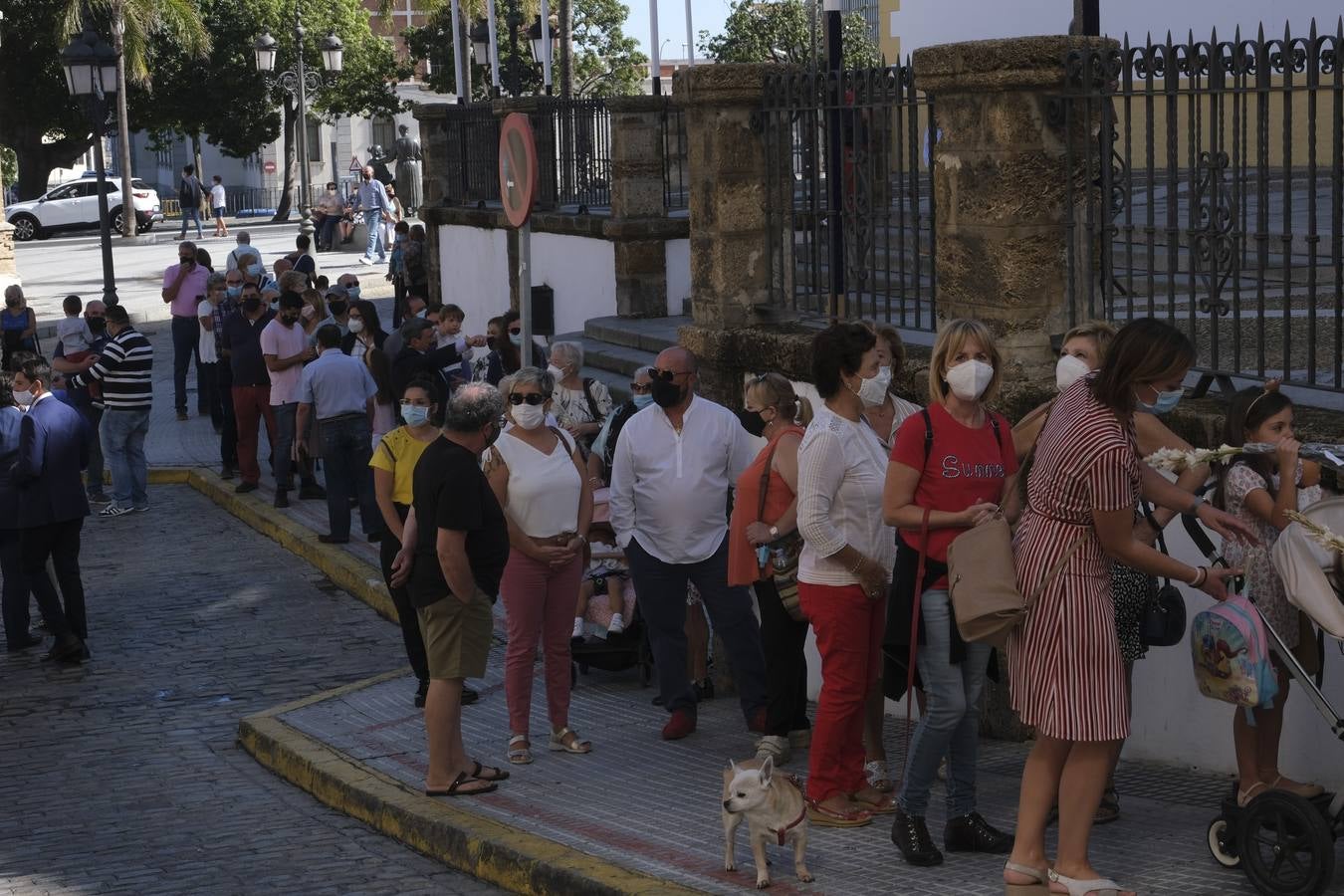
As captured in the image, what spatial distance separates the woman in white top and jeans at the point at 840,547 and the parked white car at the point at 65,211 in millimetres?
48488

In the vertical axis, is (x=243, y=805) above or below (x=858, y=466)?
below

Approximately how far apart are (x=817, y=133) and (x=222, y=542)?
7.30 m

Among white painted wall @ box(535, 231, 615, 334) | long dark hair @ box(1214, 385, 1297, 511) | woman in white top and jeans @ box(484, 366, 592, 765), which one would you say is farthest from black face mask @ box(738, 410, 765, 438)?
white painted wall @ box(535, 231, 615, 334)

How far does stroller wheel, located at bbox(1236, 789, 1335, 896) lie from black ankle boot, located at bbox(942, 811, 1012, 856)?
0.88 metres

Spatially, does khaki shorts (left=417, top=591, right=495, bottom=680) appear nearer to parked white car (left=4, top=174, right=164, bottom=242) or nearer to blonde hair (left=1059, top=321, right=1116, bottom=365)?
blonde hair (left=1059, top=321, right=1116, bottom=365)

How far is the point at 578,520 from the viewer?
838 cm

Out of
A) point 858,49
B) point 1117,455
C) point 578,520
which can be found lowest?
point 578,520

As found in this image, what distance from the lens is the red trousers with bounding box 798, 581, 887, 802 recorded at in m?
6.88

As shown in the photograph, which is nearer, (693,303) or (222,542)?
(693,303)

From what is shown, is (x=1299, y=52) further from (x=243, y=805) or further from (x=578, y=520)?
(x=243, y=805)

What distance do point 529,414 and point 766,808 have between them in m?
2.49

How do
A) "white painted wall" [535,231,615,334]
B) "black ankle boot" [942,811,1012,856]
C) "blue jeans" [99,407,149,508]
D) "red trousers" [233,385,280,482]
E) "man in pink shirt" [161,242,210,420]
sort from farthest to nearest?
"man in pink shirt" [161,242,210,420] → "white painted wall" [535,231,615,334] → "red trousers" [233,385,280,482] → "blue jeans" [99,407,149,508] → "black ankle boot" [942,811,1012,856]

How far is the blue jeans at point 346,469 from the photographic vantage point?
1369 cm

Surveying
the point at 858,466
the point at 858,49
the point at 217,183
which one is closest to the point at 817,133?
the point at 858,466
